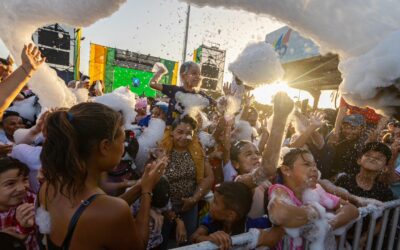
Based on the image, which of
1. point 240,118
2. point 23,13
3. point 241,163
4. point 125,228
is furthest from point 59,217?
point 240,118

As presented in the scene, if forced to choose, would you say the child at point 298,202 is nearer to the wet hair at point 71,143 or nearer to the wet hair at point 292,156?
the wet hair at point 292,156

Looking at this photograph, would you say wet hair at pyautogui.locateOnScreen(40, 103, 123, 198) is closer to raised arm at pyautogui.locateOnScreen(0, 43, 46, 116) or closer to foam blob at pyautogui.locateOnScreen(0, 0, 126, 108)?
foam blob at pyautogui.locateOnScreen(0, 0, 126, 108)

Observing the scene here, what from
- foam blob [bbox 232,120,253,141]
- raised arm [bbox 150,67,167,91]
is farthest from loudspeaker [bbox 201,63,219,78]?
foam blob [bbox 232,120,253,141]

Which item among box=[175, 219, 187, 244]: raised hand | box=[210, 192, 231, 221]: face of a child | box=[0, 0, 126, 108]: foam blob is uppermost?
box=[0, 0, 126, 108]: foam blob

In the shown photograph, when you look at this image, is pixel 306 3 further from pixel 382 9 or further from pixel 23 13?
pixel 23 13

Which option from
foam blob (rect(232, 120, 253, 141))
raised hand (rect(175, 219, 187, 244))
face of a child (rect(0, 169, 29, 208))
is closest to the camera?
face of a child (rect(0, 169, 29, 208))

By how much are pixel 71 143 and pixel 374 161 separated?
291 centimetres

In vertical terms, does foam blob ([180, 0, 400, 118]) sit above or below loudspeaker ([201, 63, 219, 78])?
below

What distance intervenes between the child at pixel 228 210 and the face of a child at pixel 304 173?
467 mm

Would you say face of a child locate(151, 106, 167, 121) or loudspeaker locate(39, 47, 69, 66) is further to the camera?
loudspeaker locate(39, 47, 69, 66)

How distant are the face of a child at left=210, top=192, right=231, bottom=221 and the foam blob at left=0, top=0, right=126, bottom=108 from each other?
1.50 meters

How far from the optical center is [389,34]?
1114mm

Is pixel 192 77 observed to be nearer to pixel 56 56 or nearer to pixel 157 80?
pixel 157 80

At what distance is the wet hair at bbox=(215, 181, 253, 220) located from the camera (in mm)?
2141
